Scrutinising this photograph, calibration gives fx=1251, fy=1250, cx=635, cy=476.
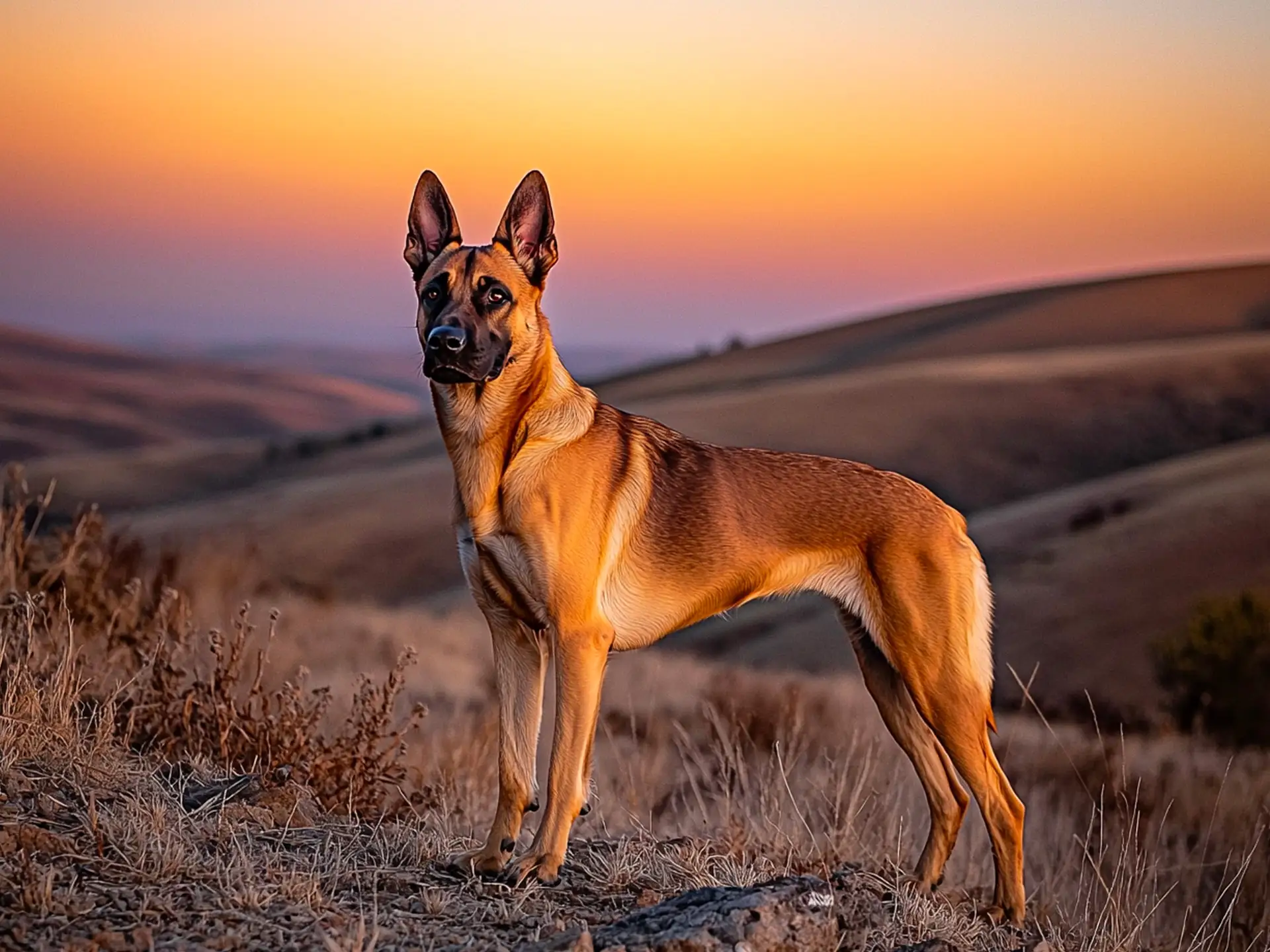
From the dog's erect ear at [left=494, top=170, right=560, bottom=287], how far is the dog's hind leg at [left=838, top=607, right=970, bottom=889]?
2355mm

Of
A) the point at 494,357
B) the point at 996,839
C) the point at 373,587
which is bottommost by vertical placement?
the point at 373,587

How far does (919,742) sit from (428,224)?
362 centimetres

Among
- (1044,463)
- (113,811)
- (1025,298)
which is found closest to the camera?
(113,811)

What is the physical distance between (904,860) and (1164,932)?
7.09 feet

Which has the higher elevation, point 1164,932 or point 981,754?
point 981,754

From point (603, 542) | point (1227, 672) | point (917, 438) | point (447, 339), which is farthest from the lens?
point (917, 438)

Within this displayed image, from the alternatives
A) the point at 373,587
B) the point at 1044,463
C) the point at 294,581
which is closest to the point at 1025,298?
the point at 1044,463

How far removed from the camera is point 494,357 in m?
5.41

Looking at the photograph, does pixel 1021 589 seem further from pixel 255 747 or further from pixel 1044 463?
pixel 255 747

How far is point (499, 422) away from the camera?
5.59 metres

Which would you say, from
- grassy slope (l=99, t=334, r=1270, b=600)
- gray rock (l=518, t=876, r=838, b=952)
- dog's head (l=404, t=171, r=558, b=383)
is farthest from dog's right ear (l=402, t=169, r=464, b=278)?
grassy slope (l=99, t=334, r=1270, b=600)

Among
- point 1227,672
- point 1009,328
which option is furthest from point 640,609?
point 1009,328

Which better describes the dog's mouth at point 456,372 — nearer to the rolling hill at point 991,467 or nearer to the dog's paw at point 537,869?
the dog's paw at point 537,869

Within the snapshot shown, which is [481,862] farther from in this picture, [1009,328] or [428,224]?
[1009,328]
